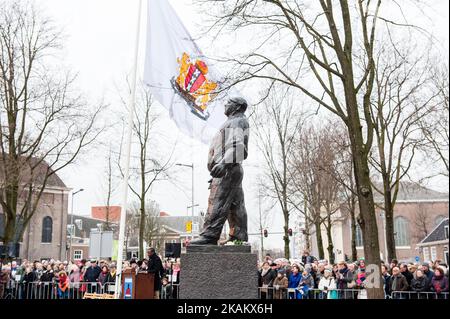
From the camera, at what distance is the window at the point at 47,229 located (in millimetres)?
62656

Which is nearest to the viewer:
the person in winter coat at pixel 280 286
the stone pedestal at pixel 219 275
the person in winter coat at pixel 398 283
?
the stone pedestal at pixel 219 275

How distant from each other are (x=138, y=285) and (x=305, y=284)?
17.7 ft

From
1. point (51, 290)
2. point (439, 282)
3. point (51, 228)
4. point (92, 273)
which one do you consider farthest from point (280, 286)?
point (51, 228)

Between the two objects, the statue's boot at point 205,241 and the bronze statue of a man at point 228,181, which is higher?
the bronze statue of a man at point 228,181

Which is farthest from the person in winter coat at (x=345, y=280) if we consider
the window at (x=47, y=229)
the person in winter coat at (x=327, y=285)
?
the window at (x=47, y=229)

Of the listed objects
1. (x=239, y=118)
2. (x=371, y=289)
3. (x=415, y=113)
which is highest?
(x=415, y=113)

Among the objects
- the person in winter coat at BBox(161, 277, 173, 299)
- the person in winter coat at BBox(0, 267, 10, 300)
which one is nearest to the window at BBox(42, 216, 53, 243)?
the person in winter coat at BBox(0, 267, 10, 300)

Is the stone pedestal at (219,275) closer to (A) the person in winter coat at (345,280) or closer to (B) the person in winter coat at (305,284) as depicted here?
(B) the person in winter coat at (305,284)

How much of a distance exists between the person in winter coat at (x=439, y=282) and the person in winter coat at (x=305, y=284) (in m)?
3.71

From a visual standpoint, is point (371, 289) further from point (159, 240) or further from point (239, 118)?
point (159, 240)

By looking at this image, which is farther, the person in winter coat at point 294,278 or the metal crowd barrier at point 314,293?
the person in winter coat at point 294,278

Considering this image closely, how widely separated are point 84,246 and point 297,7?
243ft

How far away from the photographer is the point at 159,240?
239 feet

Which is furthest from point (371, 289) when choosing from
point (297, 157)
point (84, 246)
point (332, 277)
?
point (84, 246)
